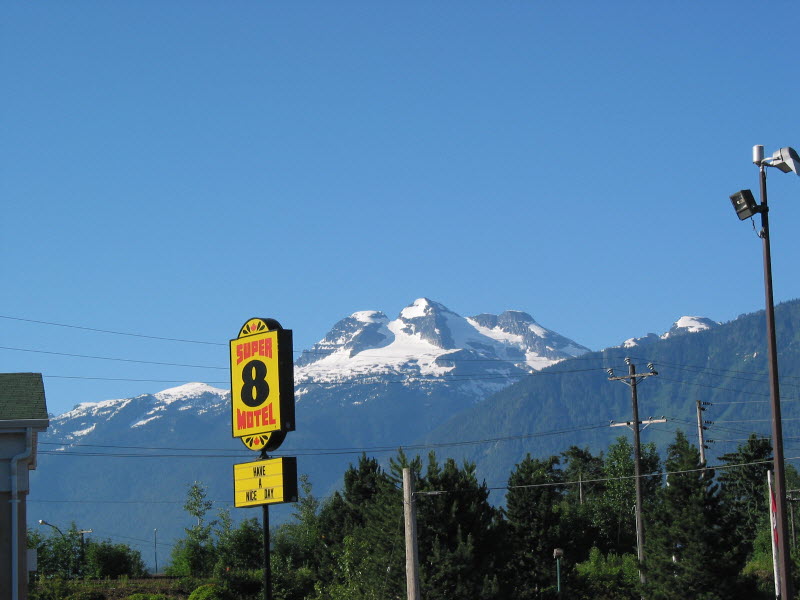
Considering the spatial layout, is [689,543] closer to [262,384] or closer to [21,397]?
[21,397]

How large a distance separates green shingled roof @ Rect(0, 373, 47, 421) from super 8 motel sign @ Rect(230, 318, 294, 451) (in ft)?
38.0

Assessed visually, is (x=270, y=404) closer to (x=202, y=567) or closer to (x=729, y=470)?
(x=202, y=567)

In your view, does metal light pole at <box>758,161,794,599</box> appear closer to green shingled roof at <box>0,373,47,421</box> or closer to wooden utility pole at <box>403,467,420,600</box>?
wooden utility pole at <box>403,467,420,600</box>

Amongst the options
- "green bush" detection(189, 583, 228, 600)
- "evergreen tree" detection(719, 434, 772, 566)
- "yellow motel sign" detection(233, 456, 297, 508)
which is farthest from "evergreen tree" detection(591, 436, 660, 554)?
"yellow motel sign" detection(233, 456, 297, 508)

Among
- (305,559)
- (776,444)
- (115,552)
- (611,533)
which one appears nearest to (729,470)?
(611,533)

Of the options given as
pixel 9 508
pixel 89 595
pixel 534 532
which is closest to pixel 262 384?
pixel 9 508

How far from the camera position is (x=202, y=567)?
82438 mm

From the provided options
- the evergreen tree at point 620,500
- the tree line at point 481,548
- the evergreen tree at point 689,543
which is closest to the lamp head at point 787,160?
the tree line at point 481,548

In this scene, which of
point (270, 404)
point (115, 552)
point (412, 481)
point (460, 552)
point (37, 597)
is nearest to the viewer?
point (270, 404)

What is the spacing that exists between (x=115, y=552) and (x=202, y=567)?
20.6ft

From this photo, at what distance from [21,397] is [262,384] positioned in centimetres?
1437

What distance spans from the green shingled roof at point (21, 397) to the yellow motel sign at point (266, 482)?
1129cm

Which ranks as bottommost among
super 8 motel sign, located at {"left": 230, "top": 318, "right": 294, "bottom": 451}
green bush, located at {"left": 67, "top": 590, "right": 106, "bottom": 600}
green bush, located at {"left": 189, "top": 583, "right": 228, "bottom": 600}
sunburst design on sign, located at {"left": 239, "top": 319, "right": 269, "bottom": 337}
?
green bush, located at {"left": 189, "top": 583, "right": 228, "bottom": 600}

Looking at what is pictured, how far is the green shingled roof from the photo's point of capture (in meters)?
32.5
